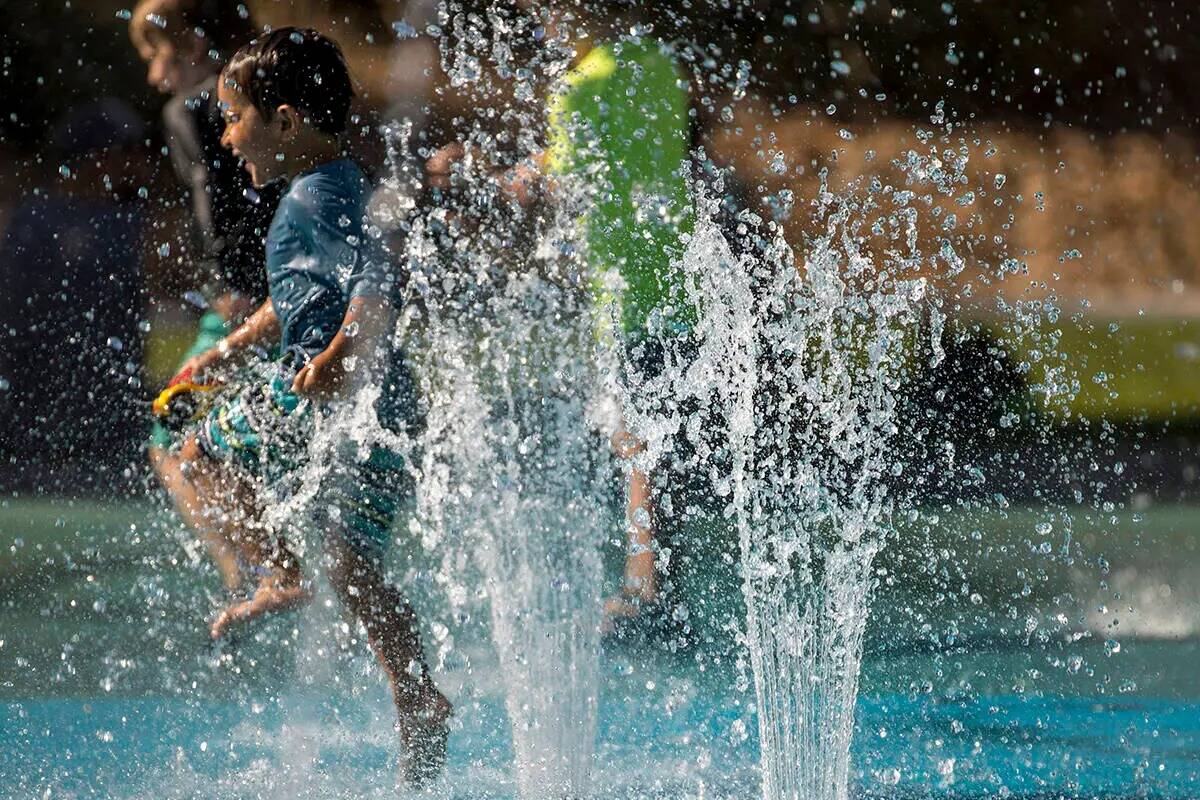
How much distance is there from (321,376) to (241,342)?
0.59m

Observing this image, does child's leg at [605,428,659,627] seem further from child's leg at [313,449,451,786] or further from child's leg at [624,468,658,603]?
child's leg at [313,449,451,786]

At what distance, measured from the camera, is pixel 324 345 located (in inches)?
109

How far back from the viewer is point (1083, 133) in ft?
34.3

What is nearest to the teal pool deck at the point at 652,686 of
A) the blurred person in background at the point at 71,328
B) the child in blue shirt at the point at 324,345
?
the child in blue shirt at the point at 324,345

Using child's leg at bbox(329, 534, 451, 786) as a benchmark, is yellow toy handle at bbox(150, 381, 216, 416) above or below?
above

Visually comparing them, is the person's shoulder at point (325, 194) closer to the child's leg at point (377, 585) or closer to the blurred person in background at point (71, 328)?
the child's leg at point (377, 585)

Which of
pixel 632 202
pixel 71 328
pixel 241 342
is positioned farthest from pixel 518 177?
pixel 71 328

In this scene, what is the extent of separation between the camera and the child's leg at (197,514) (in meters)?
3.47

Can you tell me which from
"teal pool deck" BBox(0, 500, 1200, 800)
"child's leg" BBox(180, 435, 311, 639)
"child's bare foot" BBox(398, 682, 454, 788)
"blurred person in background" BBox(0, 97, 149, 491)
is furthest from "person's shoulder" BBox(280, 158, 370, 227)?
"blurred person in background" BBox(0, 97, 149, 491)

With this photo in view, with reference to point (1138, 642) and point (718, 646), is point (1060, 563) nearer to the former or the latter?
point (1138, 642)

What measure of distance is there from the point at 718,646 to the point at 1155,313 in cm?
591

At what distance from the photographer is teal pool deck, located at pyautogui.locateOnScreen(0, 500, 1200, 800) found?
2623mm

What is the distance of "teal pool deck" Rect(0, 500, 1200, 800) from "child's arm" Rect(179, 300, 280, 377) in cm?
65

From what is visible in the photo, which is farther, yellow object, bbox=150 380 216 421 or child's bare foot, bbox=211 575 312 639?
child's bare foot, bbox=211 575 312 639
